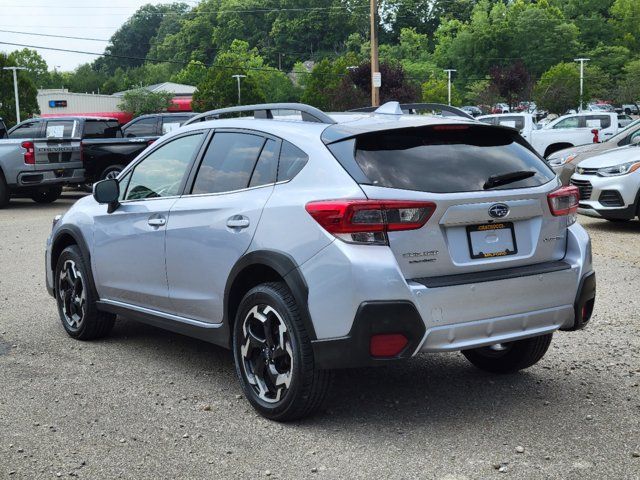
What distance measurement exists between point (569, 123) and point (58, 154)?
14502 mm

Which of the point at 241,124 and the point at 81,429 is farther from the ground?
the point at 241,124

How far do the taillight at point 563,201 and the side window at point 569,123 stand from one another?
21.5 m

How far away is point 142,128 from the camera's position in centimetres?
2298

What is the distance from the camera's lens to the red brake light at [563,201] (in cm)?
485

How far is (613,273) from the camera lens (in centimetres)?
947

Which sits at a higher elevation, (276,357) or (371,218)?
(371,218)

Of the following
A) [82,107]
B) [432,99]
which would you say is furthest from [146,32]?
[432,99]

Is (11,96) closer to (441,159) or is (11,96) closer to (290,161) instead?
(290,161)

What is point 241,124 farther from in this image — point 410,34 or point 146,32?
point 146,32

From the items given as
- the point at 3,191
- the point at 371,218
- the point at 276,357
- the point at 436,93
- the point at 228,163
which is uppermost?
the point at 228,163

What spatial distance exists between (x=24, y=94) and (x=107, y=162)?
5735 centimetres

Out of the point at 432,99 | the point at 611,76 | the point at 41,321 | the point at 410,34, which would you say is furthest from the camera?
the point at 410,34

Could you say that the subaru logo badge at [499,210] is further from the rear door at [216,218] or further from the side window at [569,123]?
the side window at [569,123]

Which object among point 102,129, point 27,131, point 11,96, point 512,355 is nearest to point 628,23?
point 11,96
